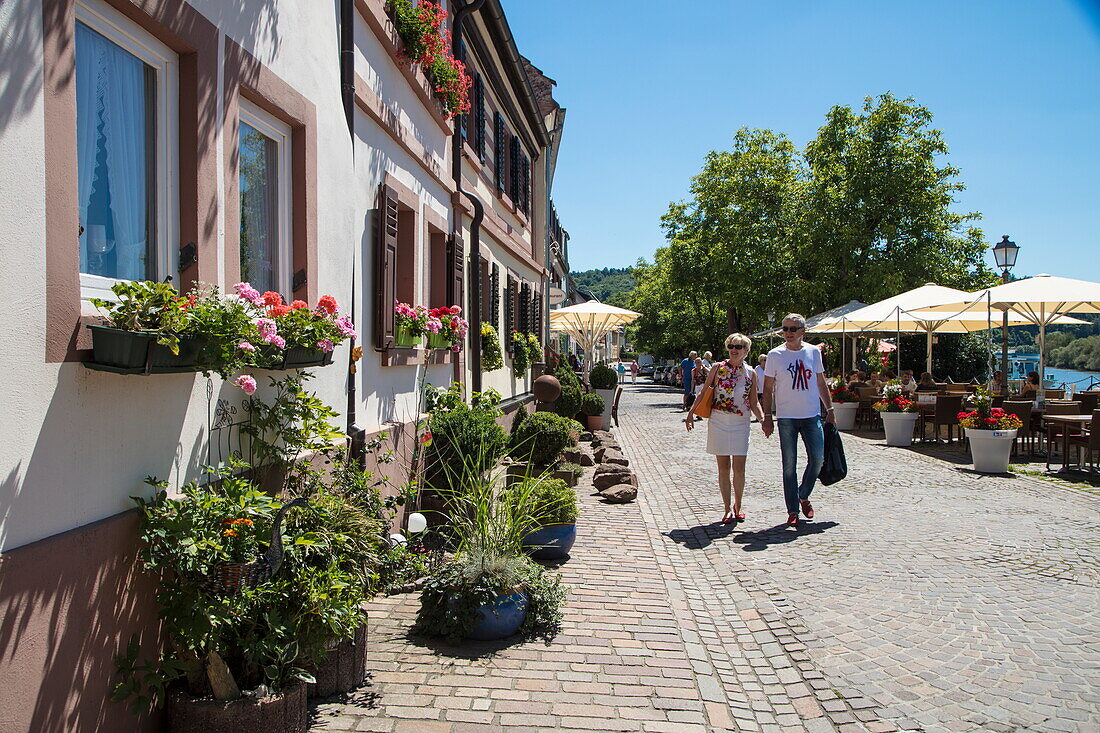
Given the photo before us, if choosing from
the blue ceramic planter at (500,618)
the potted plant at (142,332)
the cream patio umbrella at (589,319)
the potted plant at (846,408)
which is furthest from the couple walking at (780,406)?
the cream patio umbrella at (589,319)

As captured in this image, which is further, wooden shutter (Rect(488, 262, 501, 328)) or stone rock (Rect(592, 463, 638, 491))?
wooden shutter (Rect(488, 262, 501, 328))

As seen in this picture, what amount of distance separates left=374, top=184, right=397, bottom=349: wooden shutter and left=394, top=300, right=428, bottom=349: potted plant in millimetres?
196

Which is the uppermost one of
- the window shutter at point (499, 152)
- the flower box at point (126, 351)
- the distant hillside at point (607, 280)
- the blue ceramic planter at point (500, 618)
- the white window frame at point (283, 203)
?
the distant hillside at point (607, 280)

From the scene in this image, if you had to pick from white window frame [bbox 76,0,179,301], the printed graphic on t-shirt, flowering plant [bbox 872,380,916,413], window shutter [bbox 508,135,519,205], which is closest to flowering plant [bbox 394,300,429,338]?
the printed graphic on t-shirt

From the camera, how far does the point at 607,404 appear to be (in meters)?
18.4

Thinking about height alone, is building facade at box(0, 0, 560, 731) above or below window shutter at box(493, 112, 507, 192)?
below

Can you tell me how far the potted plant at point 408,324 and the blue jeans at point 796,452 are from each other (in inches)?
141

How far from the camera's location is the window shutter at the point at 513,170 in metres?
15.0

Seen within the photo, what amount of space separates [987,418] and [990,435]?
0.82 ft

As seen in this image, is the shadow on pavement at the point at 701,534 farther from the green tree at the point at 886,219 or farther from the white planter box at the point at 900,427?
the green tree at the point at 886,219

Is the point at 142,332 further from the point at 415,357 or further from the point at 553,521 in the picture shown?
the point at 415,357

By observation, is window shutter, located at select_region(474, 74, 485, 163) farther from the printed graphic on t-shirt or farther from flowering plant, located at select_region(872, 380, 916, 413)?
flowering plant, located at select_region(872, 380, 916, 413)

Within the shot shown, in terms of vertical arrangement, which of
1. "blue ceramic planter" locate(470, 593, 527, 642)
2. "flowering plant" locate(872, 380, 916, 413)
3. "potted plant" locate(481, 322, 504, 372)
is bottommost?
"blue ceramic planter" locate(470, 593, 527, 642)

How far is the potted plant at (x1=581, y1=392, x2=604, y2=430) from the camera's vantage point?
16.5 meters
